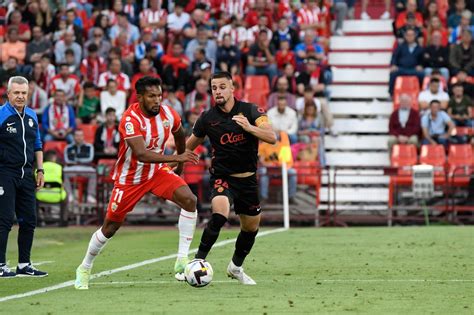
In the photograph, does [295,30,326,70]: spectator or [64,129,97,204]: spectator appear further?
[295,30,326,70]: spectator

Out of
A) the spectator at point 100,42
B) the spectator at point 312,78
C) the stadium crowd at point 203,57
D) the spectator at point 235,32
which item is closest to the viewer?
the stadium crowd at point 203,57

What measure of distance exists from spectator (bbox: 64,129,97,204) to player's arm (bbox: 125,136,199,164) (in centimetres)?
1390

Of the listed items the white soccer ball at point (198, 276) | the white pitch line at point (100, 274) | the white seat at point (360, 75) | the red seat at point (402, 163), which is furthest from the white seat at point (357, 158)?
the white soccer ball at point (198, 276)

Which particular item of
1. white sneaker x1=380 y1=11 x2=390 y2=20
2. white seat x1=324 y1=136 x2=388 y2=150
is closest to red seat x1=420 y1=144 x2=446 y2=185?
white seat x1=324 y1=136 x2=388 y2=150

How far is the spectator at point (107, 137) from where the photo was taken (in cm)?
2769

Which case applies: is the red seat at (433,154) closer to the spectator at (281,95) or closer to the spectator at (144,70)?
the spectator at (281,95)

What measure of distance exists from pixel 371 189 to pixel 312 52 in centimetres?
490

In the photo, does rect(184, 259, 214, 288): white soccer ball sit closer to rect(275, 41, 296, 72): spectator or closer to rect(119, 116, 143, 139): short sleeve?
rect(119, 116, 143, 139): short sleeve

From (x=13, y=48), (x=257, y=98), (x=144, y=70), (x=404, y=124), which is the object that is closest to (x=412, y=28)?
(x=404, y=124)

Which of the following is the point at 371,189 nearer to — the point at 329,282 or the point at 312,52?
the point at 312,52

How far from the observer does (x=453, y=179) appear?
25562 millimetres

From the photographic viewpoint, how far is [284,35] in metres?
30.2

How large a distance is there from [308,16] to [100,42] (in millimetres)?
5228

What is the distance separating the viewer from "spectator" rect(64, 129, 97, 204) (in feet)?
87.8
